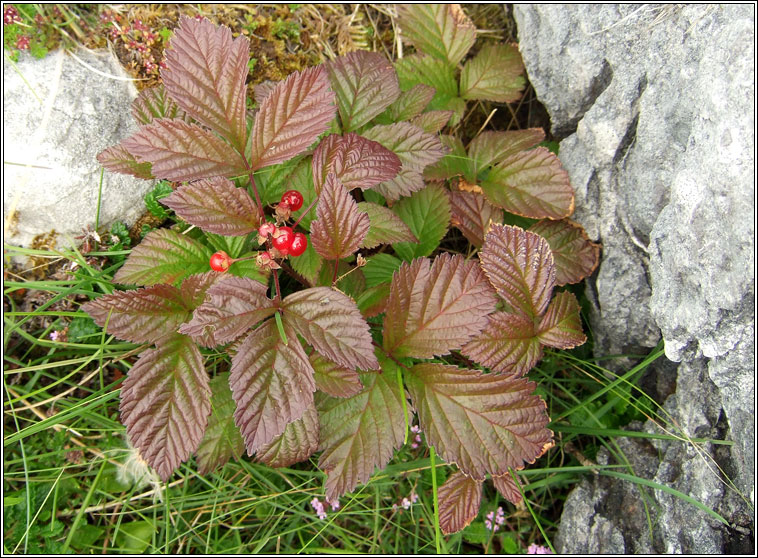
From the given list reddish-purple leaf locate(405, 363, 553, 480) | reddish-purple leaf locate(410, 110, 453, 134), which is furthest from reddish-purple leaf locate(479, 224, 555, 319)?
reddish-purple leaf locate(410, 110, 453, 134)


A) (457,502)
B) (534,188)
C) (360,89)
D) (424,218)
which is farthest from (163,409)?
(534,188)

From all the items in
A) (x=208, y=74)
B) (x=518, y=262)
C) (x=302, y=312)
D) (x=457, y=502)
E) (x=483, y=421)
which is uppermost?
(x=208, y=74)

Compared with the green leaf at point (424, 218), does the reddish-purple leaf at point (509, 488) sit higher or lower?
lower

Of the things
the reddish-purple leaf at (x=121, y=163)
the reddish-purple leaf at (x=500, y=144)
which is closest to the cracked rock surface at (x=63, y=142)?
the reddish-purple leaf at (x=121, y=163)

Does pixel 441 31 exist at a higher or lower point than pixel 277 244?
higher

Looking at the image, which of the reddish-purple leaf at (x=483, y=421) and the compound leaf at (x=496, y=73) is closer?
the reddish-purple leaf at (x=483, y=421)

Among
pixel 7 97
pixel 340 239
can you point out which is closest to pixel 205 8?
pixel 7 97

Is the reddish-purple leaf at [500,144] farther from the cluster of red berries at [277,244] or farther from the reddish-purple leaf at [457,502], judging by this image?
the reddish-purple leaf at [457,502]

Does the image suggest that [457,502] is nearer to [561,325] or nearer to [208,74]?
[561,325]
